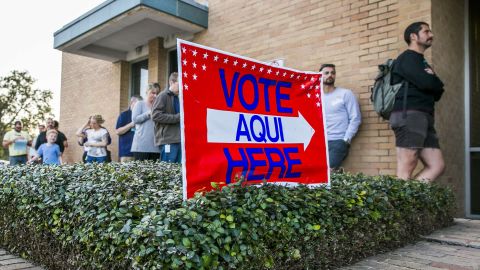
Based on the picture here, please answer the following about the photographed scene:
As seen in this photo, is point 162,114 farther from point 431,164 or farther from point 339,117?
point 431,164

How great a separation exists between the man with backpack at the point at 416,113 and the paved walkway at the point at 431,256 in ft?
2.41

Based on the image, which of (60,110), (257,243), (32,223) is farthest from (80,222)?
(60,110)

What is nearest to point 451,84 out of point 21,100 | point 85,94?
point 85,94

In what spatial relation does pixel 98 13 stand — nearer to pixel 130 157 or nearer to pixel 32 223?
pixel 130 157

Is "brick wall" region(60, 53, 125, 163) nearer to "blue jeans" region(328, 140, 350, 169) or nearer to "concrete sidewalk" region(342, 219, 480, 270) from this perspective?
"blue jeans" region(328, 140, 350, 169)

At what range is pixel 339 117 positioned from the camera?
5.55 metres

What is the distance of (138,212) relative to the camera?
96.5 inches

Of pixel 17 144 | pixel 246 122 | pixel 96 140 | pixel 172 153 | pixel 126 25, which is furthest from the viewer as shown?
pixel 17 144

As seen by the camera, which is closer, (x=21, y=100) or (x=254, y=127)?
(x=254, y=127)

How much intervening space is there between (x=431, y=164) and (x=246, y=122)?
9.06ft

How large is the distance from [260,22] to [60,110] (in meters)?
8.00

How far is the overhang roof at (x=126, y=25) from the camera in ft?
24.6

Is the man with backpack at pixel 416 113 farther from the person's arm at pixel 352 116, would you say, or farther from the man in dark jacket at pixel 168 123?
the man in dark jacket at pixel 168 123

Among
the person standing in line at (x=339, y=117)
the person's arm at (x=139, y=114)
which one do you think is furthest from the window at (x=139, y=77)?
the person standing in line at (x=339, y=117)
